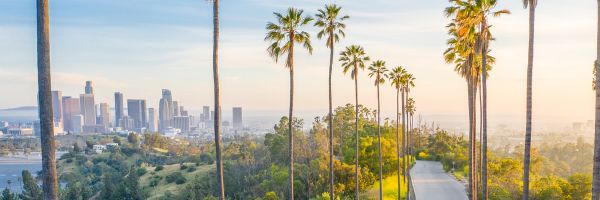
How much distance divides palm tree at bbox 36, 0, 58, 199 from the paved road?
27.3 meters

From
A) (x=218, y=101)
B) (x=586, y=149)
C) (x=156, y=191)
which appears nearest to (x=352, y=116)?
(x=156, y=191)

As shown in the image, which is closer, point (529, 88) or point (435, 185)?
point (529, 88)

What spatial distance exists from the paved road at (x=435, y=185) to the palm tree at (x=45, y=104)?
27263 mm

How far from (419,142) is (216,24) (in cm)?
7028

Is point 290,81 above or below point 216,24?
below

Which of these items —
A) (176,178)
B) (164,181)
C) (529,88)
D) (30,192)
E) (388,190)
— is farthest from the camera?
(164,181)

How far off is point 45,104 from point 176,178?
2915 inches

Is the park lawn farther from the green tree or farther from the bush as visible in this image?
the green tree

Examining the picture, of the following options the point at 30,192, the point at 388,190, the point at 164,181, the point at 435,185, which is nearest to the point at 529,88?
the point at 435,185

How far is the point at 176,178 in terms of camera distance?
7856cm

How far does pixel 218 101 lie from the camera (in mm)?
14961

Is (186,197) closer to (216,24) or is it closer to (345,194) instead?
(345,194)

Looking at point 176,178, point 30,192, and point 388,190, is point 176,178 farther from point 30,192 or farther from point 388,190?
point 388,190

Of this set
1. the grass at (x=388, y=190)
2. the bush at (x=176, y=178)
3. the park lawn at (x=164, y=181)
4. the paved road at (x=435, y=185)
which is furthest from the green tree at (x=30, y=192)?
the paved road at (x=435, y=185)
